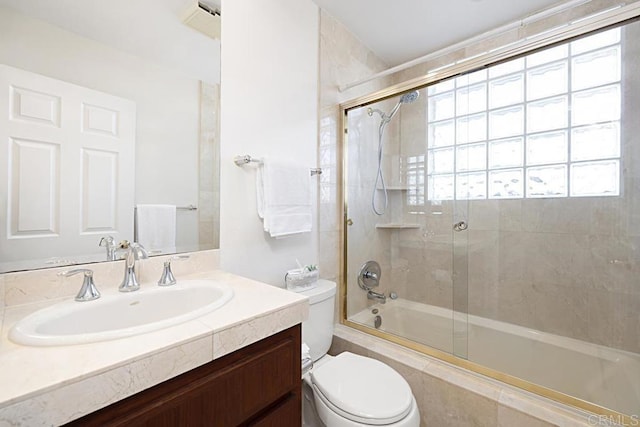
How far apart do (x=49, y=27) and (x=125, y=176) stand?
0.48 meters

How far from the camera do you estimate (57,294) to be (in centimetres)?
84

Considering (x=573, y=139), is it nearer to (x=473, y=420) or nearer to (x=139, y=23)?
(x=473, y=420)

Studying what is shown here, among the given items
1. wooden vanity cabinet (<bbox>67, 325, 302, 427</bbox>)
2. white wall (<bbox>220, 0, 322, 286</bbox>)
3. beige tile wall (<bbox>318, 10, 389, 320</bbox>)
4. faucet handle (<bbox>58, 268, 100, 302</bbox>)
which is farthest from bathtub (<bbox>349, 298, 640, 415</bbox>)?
faucet handle (<bbox>58, 268, 100, 302</bbox>)

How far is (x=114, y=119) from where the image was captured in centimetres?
97

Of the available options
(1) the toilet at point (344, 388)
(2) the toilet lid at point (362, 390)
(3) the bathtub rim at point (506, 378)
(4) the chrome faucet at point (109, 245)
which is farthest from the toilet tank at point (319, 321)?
(4) the chrome faucet at point (109, 245)

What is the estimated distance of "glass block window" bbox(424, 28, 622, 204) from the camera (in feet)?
4.87

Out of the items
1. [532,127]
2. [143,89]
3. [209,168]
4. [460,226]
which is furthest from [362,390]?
[532,127]

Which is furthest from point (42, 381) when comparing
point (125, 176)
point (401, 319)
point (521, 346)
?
point (521, 346)

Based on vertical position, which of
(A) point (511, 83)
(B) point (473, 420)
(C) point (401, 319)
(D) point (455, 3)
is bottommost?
(B) point (473, 420)

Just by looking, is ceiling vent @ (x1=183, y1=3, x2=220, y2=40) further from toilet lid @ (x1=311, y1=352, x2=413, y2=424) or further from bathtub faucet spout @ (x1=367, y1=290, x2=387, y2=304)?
bathtub faucet spout @ (x1=367, y1=290, x2=387, y2=304)

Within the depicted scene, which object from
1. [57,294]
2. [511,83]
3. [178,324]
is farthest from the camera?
[511,83]

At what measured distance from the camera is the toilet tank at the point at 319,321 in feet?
4.36

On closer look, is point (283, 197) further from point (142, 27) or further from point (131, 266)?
point (142, 27)

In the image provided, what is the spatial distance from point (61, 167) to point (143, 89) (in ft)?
1.31
